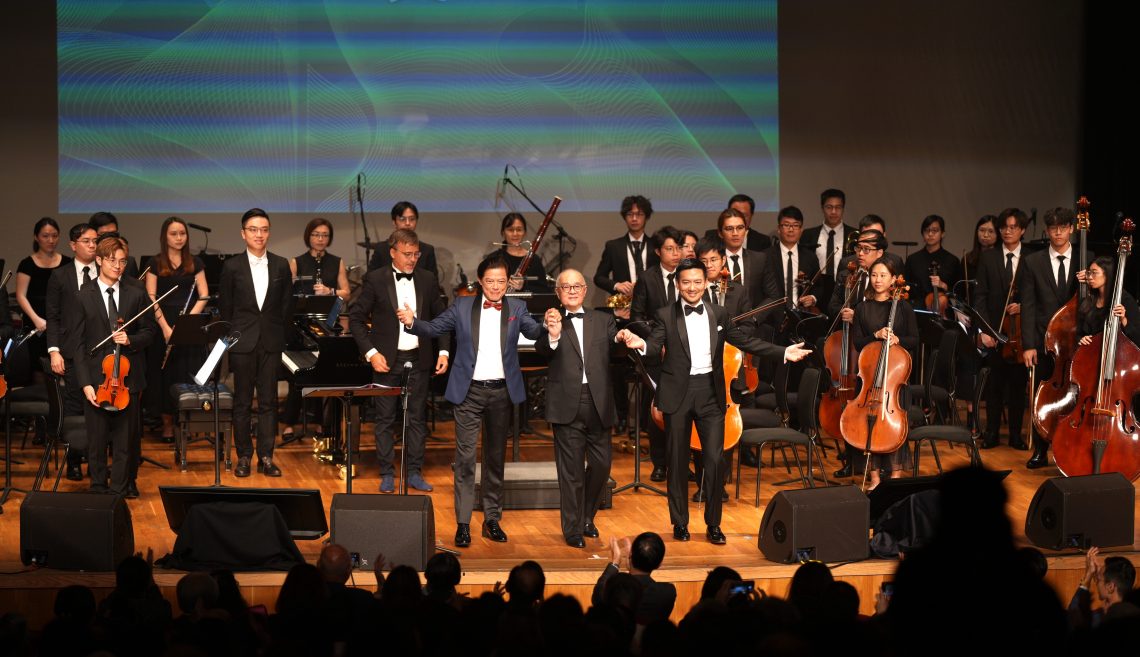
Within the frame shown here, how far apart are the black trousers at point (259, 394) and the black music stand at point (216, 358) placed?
0.41ft

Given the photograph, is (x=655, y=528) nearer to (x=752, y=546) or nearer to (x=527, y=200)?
(x=752, y=546)

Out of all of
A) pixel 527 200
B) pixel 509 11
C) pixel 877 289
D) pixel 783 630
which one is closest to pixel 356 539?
pixel 783 630

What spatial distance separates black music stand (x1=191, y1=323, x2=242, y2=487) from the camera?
6859mm

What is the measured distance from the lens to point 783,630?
333 centimetres

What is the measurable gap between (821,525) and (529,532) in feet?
5.49

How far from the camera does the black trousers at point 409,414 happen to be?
7.29 m

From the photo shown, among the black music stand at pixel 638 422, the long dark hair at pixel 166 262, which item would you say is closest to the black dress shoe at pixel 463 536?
the black music stand at pixel 638 422

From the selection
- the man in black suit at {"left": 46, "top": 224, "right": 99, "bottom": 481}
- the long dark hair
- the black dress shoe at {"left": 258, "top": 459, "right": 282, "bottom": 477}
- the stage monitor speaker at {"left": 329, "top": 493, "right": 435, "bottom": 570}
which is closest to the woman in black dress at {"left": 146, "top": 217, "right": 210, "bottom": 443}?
the long dark hair

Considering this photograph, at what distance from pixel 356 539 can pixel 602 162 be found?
593cm

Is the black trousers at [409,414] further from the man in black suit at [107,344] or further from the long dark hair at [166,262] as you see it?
the long dark hair at [166,262]

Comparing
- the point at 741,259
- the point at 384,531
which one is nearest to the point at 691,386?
the point at 384,531

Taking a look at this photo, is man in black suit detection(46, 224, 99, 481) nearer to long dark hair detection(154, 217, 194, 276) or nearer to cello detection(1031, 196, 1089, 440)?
long dark hair detection(154, 217, 194, 276)

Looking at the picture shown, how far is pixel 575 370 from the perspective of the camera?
636cm

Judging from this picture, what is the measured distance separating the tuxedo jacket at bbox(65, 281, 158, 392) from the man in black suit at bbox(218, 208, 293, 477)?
71cm
